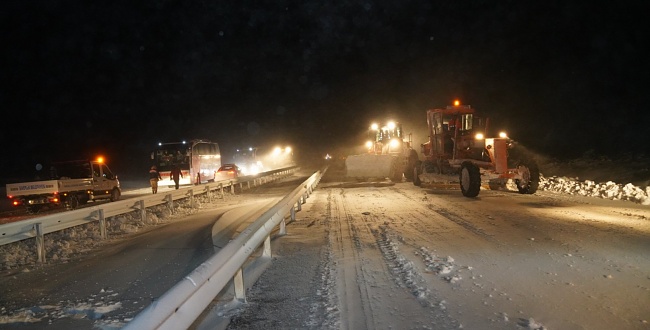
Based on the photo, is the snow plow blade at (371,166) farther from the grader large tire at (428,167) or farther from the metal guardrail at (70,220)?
the metal guardrail at (70,220)

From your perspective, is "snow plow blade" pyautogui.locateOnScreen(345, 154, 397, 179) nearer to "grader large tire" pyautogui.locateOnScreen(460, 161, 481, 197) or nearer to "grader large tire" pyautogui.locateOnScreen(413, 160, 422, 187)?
"grader large tire" pyautogui.locateOnScreen(413, 160, 422, 187)

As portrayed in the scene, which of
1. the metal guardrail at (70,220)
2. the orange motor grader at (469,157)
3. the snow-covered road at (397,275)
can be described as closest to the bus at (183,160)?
the metal guardrail at (70,220)

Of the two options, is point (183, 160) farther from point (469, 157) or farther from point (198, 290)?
point (198, 290)

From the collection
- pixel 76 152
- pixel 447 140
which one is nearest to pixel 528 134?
pixel 447 140

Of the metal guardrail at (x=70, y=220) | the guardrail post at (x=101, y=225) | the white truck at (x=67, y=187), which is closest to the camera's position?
the metal guardrail at (x=70, y=220)

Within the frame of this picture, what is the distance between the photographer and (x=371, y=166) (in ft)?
96.1

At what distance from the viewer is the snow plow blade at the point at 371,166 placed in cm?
2878

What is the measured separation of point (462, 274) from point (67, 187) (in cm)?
1822

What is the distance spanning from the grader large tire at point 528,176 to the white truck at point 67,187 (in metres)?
17.9

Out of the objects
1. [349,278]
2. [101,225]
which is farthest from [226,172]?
[349,278]

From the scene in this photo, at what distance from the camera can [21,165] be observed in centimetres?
5897

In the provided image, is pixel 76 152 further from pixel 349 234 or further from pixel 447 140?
pixel 349 234

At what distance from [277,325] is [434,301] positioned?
6.13 ft

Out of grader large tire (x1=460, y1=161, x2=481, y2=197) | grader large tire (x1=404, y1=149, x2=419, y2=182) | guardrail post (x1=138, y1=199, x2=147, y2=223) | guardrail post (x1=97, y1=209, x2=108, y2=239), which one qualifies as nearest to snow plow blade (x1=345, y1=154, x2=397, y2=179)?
grader large tire (x1=404, y1=149, x2=419, y2=182)
